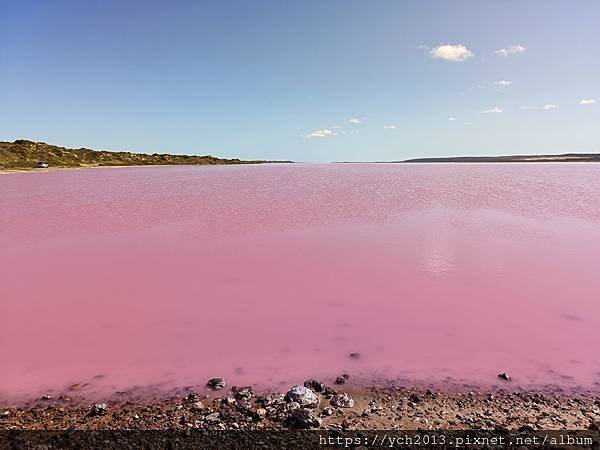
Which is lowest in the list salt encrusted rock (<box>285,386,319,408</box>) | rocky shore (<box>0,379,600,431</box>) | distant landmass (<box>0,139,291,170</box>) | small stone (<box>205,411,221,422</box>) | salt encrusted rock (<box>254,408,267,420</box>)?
rocky shore (<box>0,379,600,431</box>)

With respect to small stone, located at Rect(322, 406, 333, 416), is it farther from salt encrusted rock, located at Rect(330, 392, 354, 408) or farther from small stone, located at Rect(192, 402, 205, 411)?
small stone, located at Rect(192, 402, 205, 411)

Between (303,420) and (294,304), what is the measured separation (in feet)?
9.37

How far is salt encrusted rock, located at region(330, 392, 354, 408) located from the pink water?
1.51ft

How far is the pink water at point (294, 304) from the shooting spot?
4719 millimetres

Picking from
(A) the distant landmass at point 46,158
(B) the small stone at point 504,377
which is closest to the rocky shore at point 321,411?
(B) the small stone at point 504,377

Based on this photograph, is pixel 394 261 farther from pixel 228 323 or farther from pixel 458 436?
pixel 458 436

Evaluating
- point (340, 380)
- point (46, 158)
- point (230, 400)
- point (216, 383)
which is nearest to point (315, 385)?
point (340, 380)

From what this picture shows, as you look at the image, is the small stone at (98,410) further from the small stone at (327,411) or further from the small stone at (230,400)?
the small stone at (327,411)

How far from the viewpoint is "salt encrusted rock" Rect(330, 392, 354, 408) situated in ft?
13.1

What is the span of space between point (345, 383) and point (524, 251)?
24.1ft

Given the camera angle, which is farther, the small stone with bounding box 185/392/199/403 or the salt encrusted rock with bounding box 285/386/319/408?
the small stone with bounding box 185/392/199/403

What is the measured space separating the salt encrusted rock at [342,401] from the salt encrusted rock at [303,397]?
18 centimetres

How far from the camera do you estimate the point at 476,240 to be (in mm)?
10992

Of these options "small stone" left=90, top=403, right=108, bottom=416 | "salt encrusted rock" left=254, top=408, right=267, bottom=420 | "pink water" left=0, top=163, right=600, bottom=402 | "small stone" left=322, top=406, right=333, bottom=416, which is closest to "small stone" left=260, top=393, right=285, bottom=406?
"salt encrusted rock" left=254, top=408, right=267, bottom=420
